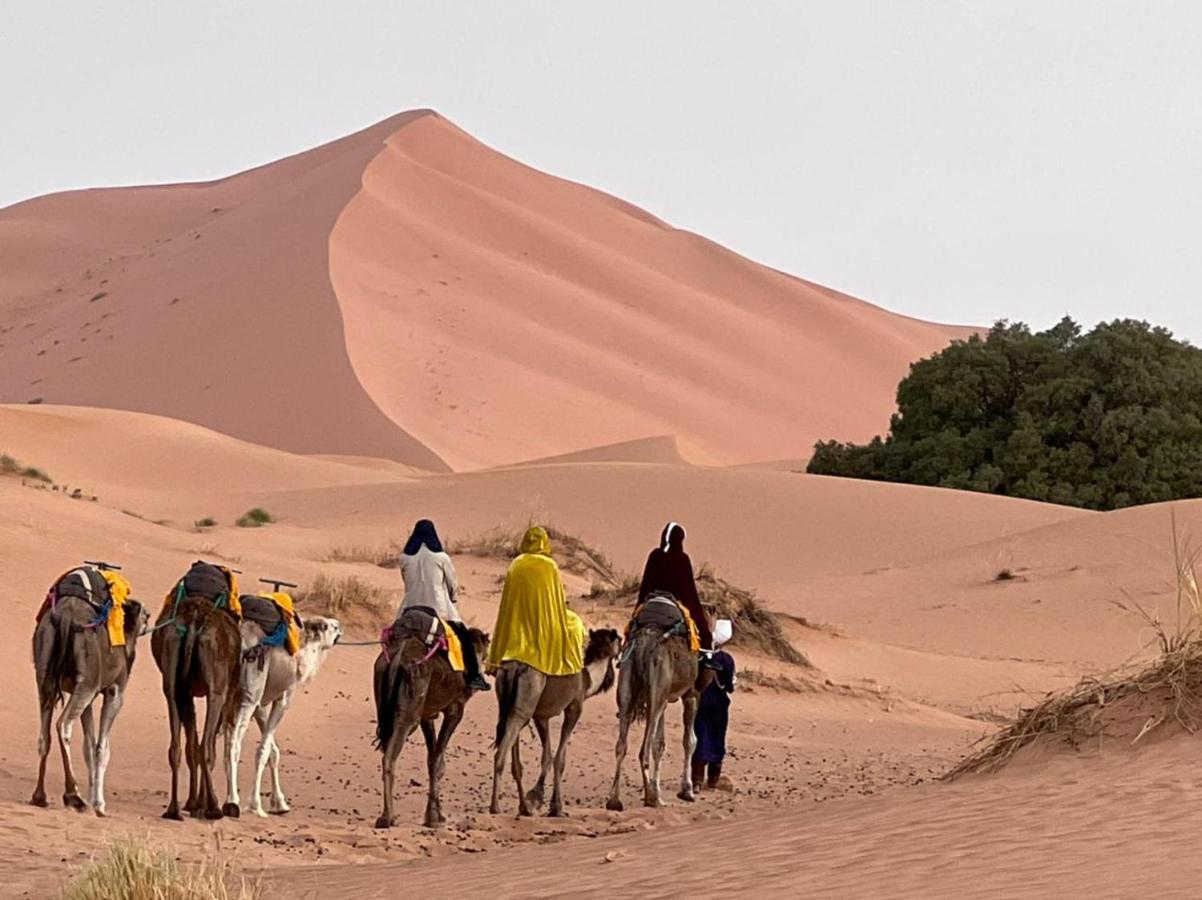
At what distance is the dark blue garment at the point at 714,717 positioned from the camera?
52.4ft

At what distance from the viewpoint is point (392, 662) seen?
12789 mm

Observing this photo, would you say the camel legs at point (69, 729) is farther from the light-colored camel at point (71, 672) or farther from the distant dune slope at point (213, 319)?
the distant dune slope at point (213, 319)

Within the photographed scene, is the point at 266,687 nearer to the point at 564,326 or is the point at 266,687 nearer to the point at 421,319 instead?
the point at 421,319

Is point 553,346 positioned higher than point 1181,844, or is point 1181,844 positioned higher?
point 553,346

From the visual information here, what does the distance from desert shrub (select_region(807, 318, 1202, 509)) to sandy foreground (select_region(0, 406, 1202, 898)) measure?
549 centimetres

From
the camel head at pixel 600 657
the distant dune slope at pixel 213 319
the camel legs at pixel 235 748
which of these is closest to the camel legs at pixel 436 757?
the camel legs at pixel 235 748

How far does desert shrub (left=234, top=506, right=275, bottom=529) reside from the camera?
35375 millimetres

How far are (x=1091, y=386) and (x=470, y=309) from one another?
39.7m

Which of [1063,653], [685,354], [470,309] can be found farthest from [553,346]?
[1063,653]

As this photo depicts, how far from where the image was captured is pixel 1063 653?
1102 inches

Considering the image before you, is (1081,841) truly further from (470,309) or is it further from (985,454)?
(470,309)

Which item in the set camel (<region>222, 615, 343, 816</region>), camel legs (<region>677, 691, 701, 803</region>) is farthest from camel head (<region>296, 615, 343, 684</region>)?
camel legs (<region>677, 691, 701, 803</region>)

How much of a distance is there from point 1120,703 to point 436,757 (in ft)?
15.5

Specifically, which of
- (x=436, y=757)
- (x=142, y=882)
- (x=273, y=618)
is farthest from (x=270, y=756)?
(x=142, y=882)
